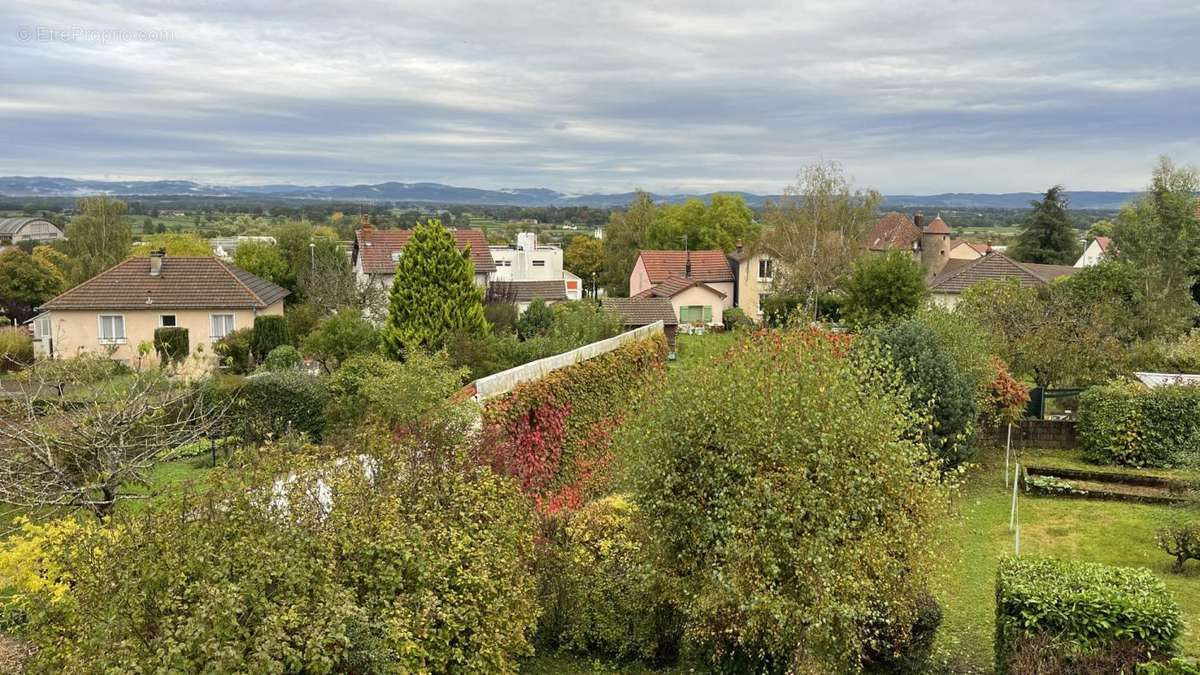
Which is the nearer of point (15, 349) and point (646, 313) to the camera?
point (15, 349)

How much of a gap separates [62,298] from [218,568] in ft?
106

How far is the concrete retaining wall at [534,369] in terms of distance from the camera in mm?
18362

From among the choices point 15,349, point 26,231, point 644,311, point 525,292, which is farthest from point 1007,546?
point 26,231

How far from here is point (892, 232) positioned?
76.8 metres

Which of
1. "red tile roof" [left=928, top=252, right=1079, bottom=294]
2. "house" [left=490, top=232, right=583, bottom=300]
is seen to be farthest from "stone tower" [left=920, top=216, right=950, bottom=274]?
"house" [left=490, top=232, right=583, bottom=300]

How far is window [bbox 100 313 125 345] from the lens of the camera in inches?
1358

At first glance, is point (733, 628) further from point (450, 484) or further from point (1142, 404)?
point (1142, 404)

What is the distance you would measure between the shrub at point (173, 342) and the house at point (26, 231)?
285 feet

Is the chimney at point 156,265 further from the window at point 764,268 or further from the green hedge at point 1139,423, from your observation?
the green hedge at point 1139,423

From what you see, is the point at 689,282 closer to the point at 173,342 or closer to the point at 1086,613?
the point at 173,342

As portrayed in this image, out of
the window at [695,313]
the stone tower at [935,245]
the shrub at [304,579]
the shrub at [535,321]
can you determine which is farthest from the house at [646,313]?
the stone tower at [935,245]

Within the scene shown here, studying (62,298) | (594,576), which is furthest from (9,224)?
(594,576)

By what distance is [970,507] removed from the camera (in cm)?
1939

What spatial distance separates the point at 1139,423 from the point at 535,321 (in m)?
22.5
